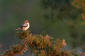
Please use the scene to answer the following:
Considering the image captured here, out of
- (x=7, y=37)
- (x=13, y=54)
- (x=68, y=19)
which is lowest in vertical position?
(x=7, y=37)

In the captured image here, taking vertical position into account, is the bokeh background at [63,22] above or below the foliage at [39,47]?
below

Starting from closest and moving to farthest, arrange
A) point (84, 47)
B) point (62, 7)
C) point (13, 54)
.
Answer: point (13, 54) < point (62, 7) < point (84, 47)

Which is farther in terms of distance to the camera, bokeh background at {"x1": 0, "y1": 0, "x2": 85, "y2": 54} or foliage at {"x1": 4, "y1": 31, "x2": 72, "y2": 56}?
bokeh background at {"x1": 0, "y1": 0, "x2": 85, "y2": 54}

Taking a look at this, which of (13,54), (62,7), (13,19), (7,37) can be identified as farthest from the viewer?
(13,19)

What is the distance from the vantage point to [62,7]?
50.5 feet

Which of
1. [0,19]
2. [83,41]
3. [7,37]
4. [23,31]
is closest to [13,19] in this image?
[0,19]

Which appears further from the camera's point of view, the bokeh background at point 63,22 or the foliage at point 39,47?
the bokeh background at point 63,22

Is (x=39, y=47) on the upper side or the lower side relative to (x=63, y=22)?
upper

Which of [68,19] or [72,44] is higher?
[68,19]

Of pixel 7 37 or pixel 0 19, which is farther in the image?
pixel 0 19

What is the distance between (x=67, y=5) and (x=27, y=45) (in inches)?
402

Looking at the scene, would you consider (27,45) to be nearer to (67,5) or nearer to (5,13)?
(67,5)

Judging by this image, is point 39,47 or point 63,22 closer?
point 39,47

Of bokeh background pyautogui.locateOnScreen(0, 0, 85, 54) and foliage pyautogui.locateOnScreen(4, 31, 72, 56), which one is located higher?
foliage pyautogui.locateOnScreen(4, 31, 72, 56)
